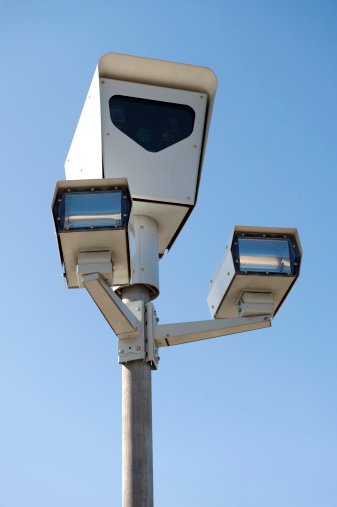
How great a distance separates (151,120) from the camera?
6398 mm

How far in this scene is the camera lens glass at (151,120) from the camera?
20.7 feet

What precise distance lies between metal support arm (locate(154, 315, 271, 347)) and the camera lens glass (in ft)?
4.26

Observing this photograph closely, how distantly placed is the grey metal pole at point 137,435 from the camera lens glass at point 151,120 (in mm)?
1638

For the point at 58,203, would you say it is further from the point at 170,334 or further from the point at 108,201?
the point at 170,334

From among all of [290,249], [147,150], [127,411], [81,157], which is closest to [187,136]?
[147,150]

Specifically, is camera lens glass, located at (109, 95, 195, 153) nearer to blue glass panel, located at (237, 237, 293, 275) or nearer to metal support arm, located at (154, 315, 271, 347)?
blue glass panel, located at (237, 237, 293, 275)

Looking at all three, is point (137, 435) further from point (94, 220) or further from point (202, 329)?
point (94, 220)

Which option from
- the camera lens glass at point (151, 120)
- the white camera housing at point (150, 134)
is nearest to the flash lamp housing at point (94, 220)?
the white camera housing at point (150, 134)

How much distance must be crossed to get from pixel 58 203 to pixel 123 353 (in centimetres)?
117

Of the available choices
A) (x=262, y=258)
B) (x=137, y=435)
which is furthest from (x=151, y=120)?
(x=137, y=435)

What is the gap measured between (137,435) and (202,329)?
843 millimetres

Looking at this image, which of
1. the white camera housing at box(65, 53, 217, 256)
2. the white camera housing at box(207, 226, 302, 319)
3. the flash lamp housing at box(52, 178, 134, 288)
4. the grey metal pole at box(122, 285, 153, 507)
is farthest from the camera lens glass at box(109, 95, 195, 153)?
the grey metal pole at box(122, 285, 153, 507)

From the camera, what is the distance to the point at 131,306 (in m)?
5.92

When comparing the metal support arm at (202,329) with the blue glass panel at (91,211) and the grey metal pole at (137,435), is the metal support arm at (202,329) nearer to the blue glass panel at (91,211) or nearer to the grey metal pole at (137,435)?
the grey metal pole at (137,435)
